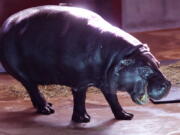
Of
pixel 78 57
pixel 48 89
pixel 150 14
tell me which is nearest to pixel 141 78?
pixel 78 57

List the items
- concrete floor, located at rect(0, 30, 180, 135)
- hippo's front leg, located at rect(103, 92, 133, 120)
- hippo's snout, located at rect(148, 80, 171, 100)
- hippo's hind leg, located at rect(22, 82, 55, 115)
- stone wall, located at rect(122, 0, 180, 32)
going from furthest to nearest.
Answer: stone wall, located at rect(122, 0, 180, 32) → hippo's hind leg, located at rect(22, 82, 55, 115) → hippo's front leg, located at rect(103, 92, 133, 120) → concrete floor, located at rect(0, 30, 180, 135) → hippo's snout, located at rect(148, 80, 171, 100)

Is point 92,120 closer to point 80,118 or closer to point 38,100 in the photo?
point 80,118

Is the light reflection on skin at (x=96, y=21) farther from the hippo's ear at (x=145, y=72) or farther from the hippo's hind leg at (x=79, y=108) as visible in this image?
the hippo's hind leg at (x=79, y=108)

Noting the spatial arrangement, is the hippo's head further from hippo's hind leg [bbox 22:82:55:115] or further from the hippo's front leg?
hippo's hind leg [bbox 22:82:55:115]

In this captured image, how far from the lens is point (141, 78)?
8.51 ft

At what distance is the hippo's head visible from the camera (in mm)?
2584

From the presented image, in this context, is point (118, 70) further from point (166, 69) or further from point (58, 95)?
point (166, 69)

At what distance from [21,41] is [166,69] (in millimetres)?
1507

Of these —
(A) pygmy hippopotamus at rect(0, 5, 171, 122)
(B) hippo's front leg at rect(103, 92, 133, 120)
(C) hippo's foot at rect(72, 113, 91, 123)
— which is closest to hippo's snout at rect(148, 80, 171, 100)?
(A) pygmy hippopotamus at rect(0, 5, 171, 122)

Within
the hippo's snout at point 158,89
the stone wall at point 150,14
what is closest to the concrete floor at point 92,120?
the hippo's snout at point 158,89

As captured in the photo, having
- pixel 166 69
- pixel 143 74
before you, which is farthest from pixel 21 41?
pixel 166 69

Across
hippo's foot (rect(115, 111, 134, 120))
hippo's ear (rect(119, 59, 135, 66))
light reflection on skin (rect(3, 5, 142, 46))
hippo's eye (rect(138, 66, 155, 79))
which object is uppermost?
light reflection on skin (rect(3, 5, 142, 46))

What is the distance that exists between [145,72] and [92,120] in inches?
21.2

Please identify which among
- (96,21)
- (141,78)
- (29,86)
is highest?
(96,21)
